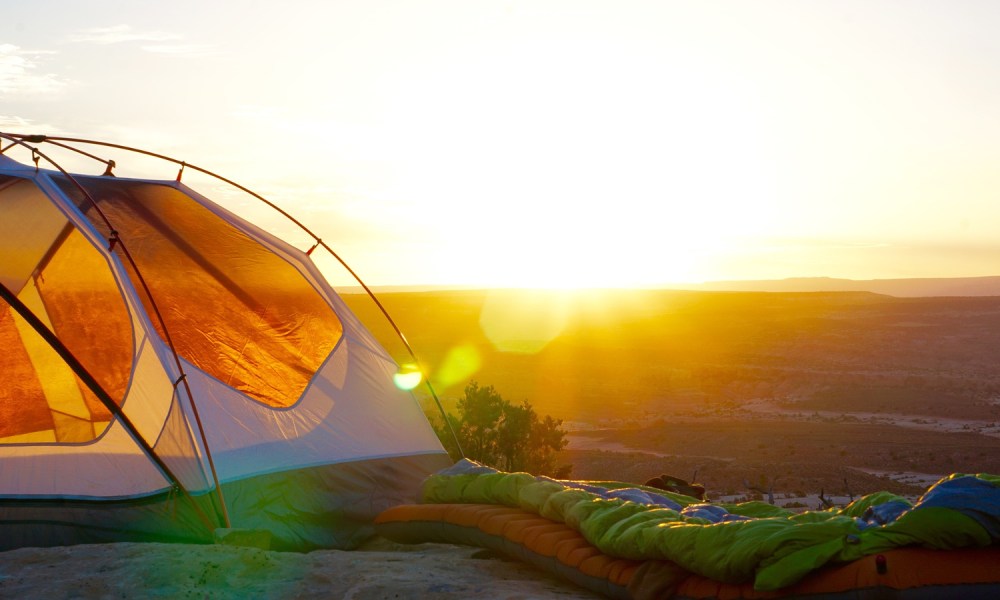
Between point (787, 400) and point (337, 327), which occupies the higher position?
point (337, 327)

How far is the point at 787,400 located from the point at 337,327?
1180 inches

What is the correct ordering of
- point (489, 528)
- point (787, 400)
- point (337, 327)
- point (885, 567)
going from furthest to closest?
point (787, 400)
point (337, 327)
point (489, 528)
point (885, 567)

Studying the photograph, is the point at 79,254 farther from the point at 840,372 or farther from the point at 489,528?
the point at 840,372

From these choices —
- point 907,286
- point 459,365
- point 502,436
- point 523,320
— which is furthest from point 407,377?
point 907,286

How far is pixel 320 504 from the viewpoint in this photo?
28.3ft

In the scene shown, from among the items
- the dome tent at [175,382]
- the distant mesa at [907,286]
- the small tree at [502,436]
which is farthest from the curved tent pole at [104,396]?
→ the distant mesa at [907,286]

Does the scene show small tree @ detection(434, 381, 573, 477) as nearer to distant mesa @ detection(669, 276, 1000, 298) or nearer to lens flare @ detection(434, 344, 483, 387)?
lens flare @ detection(434, 344, 483, 387)

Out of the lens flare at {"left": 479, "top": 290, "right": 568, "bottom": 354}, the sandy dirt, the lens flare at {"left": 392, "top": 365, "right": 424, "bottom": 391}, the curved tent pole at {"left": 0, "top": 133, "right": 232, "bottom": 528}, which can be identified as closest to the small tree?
the lens flare at {"left": 392, "top": 365, "right": 424, "bottom": 391}

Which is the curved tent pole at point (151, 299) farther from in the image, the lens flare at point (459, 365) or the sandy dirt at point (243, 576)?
the lens flare at point (459, 365)

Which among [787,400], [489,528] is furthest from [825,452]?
[489,528]

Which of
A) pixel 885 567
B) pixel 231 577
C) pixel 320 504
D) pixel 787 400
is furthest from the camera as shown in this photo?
pixel 787 400

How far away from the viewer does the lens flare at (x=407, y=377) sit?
10125 millimetres

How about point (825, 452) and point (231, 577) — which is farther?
point (825, 452)

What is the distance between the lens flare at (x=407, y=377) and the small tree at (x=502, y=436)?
500cm
